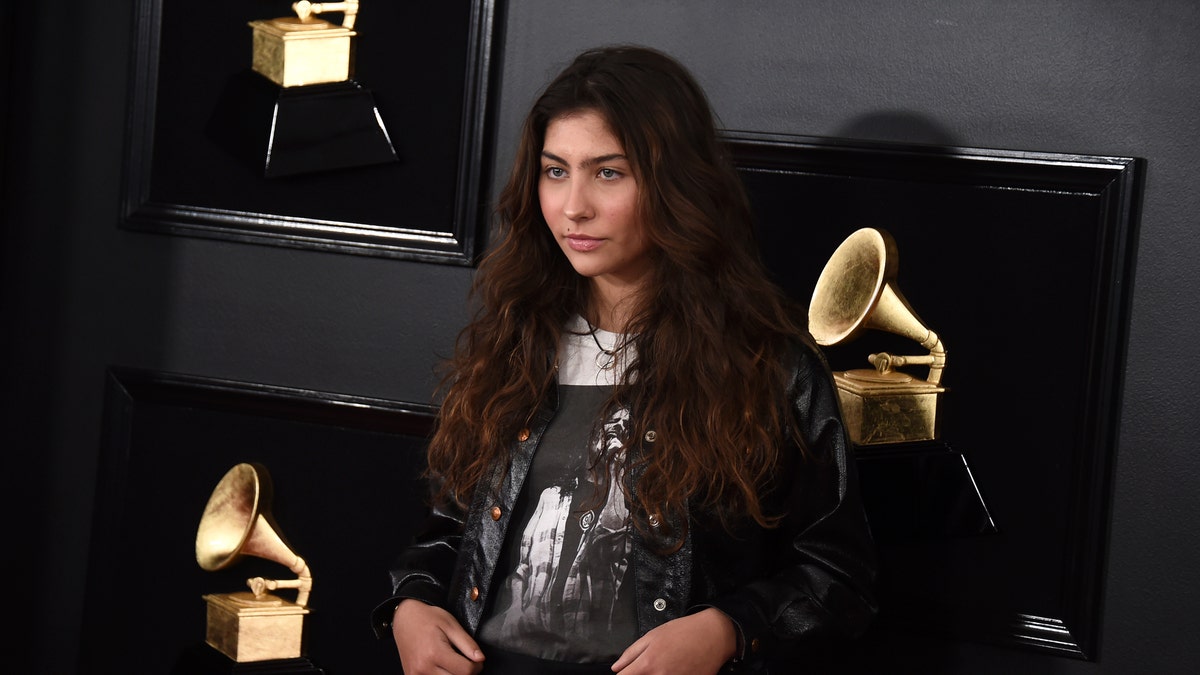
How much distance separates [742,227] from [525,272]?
0.35 m

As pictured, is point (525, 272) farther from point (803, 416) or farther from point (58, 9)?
point (58, 9)

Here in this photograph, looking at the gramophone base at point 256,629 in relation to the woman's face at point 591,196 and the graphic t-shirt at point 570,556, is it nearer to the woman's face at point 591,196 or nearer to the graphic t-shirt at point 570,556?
the graphic t-shirt at point 570,556

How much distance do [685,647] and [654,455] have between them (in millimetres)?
275

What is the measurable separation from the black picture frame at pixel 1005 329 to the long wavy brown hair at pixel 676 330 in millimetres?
501

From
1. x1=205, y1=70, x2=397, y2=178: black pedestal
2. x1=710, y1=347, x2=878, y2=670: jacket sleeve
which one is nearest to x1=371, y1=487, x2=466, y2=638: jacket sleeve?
x1=710, y1=347, x2=878, y2=670: jacket sleeve

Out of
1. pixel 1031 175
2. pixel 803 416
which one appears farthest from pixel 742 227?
pixel 1031 175

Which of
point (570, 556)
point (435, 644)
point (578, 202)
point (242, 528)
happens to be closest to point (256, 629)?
point (242, 528)

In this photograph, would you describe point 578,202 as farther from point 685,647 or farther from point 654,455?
point 685,647

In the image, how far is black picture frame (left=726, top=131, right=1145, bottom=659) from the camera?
7.47ft

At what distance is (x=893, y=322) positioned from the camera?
7.23ft

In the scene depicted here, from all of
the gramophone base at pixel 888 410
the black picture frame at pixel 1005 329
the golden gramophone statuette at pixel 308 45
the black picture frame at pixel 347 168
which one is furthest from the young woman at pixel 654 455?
the golden gramophone statuette at pixel 308 45

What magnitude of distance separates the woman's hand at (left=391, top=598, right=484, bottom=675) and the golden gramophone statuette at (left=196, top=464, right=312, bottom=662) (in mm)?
771

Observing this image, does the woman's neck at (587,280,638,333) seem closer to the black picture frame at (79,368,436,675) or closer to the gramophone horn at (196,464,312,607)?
the black picture frame at (79,368,436,675)

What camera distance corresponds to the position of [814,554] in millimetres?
1827
